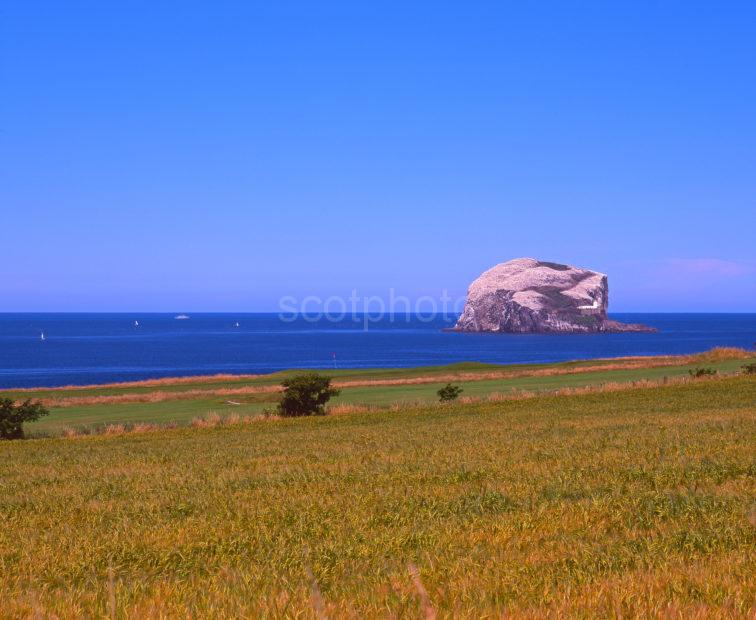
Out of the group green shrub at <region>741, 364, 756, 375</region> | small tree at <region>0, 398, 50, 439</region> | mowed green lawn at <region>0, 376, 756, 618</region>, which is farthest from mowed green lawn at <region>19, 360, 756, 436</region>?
mowed green lawn at <region>0, 376, 756, 618</region>

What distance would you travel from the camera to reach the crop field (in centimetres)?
4169

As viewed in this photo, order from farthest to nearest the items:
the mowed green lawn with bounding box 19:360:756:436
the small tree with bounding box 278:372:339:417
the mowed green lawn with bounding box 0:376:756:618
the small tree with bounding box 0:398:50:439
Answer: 1. the mowed green lawn with bounding box 19:360:756:436
2. the small tree with bounding box 278:372:339:417
3. the small tree with bounding box 0:398:50:439
4. the mowed green lawn with bounding box 0:376:756:618

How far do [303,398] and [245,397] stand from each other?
1524 centimetres

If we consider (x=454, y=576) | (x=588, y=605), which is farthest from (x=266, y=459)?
(x=588, y=605)

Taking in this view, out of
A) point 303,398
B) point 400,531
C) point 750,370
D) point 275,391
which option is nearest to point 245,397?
point 275,391

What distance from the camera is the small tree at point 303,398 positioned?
38.0 meters

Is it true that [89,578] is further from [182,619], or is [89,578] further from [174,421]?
[174,421]

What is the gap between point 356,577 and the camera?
6.78 m

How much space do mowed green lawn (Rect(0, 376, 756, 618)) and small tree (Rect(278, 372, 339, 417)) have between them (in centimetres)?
1991

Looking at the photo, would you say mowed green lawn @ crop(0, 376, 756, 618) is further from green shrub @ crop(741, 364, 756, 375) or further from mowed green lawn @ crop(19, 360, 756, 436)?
green shrub @ crop(741, 364, 756, 375)

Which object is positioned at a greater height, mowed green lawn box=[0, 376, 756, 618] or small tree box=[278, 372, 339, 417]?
mowed green lawn box=[0, 376, 756, 618]

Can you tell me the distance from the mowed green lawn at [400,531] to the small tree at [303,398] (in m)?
19.9

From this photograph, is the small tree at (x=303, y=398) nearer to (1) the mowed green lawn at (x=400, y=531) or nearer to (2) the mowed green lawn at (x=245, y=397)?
(2) the mowed green lawn at (x=245, y=397)

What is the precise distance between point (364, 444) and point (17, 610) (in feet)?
47.3
